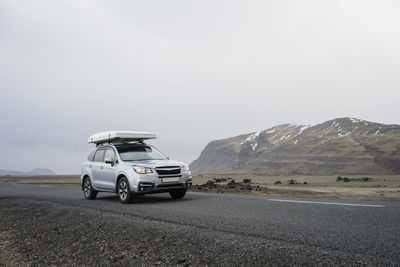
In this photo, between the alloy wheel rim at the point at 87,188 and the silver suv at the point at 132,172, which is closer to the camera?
the silver suv at the point at 132,172

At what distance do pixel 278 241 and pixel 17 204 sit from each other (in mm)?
9436

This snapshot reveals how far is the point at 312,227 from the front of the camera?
18.7 ft

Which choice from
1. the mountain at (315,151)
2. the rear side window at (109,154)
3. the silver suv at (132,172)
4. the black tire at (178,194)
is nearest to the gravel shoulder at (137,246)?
the silver suv at (132,172)

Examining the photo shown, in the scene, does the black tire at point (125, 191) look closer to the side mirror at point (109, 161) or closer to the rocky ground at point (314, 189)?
the side mirror at point (109, 161)

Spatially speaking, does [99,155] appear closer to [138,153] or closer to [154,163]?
[138,153]

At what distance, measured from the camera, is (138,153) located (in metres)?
11.6

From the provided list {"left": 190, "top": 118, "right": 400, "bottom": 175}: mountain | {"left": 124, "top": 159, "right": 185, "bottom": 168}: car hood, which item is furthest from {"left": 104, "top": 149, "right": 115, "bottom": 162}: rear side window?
{"left": 190, "top": 118, "right": 400, "bottom": 175}: mountain

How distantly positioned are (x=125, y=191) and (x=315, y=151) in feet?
270

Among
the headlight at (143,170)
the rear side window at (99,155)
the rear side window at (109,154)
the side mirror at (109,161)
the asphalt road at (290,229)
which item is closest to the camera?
the asphalt road at (290,229)

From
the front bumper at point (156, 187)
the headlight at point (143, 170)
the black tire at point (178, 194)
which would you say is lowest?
the black tire at point (178, 194)

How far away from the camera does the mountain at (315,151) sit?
2835 inches

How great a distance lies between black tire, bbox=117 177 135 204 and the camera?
33.8 feet

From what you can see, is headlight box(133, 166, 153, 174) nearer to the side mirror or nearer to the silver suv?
the silver suv

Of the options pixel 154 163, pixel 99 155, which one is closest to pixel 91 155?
pixel 99 155
